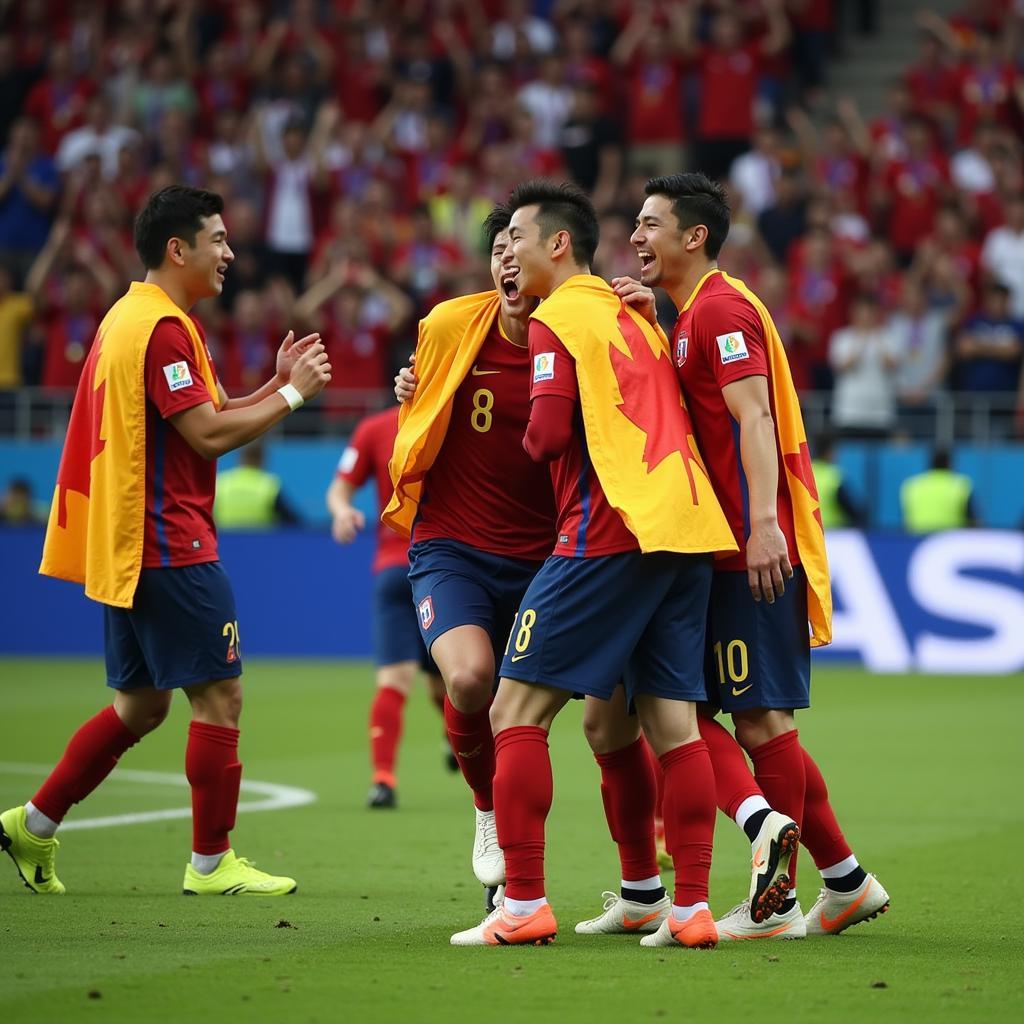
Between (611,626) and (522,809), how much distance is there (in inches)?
25.5

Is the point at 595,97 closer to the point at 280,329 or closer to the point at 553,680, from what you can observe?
the point at 280,329

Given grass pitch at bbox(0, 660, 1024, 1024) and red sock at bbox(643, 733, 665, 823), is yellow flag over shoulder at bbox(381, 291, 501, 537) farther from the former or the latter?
grass pitch at bbox(0, 660, 1024, 1024)

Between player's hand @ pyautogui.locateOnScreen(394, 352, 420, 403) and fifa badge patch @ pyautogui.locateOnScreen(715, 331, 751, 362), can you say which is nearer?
fifa badge patch @ pyautogui.locateOnScreen(715, 331, 751, 362)

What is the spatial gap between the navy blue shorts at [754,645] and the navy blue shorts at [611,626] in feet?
0.80

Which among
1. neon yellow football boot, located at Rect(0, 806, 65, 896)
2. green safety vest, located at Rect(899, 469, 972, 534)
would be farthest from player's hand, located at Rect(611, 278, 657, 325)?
green safety vest, located at Rect(899, 469, 972, 534)

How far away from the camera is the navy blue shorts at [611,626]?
6.11 meters

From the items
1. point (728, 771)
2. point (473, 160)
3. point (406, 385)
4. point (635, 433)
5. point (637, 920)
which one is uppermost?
point (473, 160)

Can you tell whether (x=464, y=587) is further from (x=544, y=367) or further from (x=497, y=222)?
(x=497, y=222)

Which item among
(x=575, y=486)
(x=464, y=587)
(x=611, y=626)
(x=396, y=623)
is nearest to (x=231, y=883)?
(x=464, y=587)

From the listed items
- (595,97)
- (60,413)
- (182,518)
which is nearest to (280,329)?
(60,413)

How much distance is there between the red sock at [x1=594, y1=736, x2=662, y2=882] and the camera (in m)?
6.64

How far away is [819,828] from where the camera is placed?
6648 millimetres

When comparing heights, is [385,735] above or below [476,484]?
below

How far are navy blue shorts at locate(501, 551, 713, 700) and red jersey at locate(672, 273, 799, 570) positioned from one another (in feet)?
1.07
